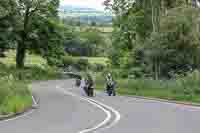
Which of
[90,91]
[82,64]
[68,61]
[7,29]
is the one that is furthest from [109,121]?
[82,64]

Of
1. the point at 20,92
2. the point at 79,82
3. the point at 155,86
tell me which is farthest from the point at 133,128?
the point at 79,82

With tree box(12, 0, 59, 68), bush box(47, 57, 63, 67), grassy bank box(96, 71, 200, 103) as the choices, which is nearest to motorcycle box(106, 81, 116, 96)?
grassy bank box(96, 71, 200, 103)

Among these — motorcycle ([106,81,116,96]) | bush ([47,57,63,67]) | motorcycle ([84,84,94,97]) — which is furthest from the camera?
bush ([47,57,63,67])

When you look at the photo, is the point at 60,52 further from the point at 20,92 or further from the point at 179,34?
the point at 20,92

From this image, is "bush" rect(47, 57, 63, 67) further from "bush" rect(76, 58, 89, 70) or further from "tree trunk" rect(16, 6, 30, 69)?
"bush" rect(76, 58, 89, 70)

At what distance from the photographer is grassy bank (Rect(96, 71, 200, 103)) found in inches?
1286

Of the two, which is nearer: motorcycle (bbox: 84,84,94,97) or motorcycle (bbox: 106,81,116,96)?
motorcycle (bbox: 84,84,94,97)

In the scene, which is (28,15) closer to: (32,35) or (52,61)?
(32,35)

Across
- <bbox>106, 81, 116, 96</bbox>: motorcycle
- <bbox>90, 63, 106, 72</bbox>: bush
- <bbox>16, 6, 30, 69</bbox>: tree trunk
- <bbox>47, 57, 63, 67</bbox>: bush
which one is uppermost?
<bbox>16, 6, 30, 69</bbox>: tree trunk

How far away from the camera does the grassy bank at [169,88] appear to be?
1286 inches

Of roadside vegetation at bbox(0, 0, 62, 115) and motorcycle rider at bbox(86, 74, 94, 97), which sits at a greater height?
roadside vegetation at bbox(0, 0, 62, 115)

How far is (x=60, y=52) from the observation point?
291 feet

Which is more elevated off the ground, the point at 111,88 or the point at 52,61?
the point at 52,61

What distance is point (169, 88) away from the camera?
1438 inches
